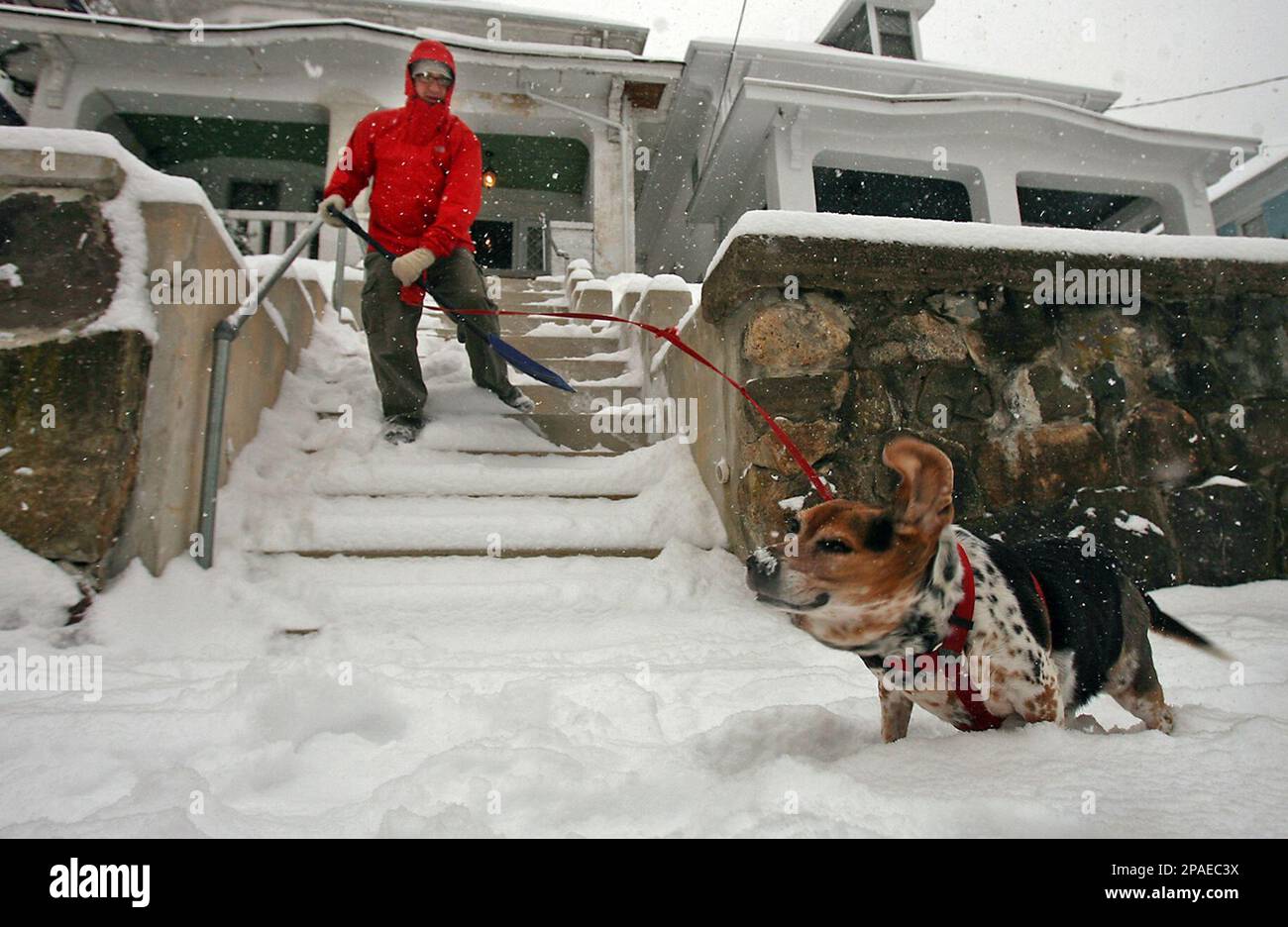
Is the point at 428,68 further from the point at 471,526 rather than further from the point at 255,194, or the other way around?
the point at 255,194

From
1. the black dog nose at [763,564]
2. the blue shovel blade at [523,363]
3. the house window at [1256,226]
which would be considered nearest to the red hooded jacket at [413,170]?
the blue shovel blade at [523,363]

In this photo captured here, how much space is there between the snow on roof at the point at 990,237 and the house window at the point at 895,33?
10.9 m

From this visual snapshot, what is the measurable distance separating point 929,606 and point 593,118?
926 centimetres

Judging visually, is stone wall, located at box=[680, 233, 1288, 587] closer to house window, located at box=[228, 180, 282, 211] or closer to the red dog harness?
the red dog harness

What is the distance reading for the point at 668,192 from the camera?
1288 centimetres

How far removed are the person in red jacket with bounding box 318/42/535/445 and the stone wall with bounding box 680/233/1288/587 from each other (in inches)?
59.0

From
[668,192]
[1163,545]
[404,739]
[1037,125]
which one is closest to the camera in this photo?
[404,739]

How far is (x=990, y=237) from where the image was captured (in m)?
3.06

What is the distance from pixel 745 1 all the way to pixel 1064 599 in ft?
25.9

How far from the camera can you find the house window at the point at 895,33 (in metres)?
12.2

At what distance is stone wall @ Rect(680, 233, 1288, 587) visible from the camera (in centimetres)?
287

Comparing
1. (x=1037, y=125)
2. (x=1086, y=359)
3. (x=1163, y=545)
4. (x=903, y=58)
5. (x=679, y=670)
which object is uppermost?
(x=903, y=58)
